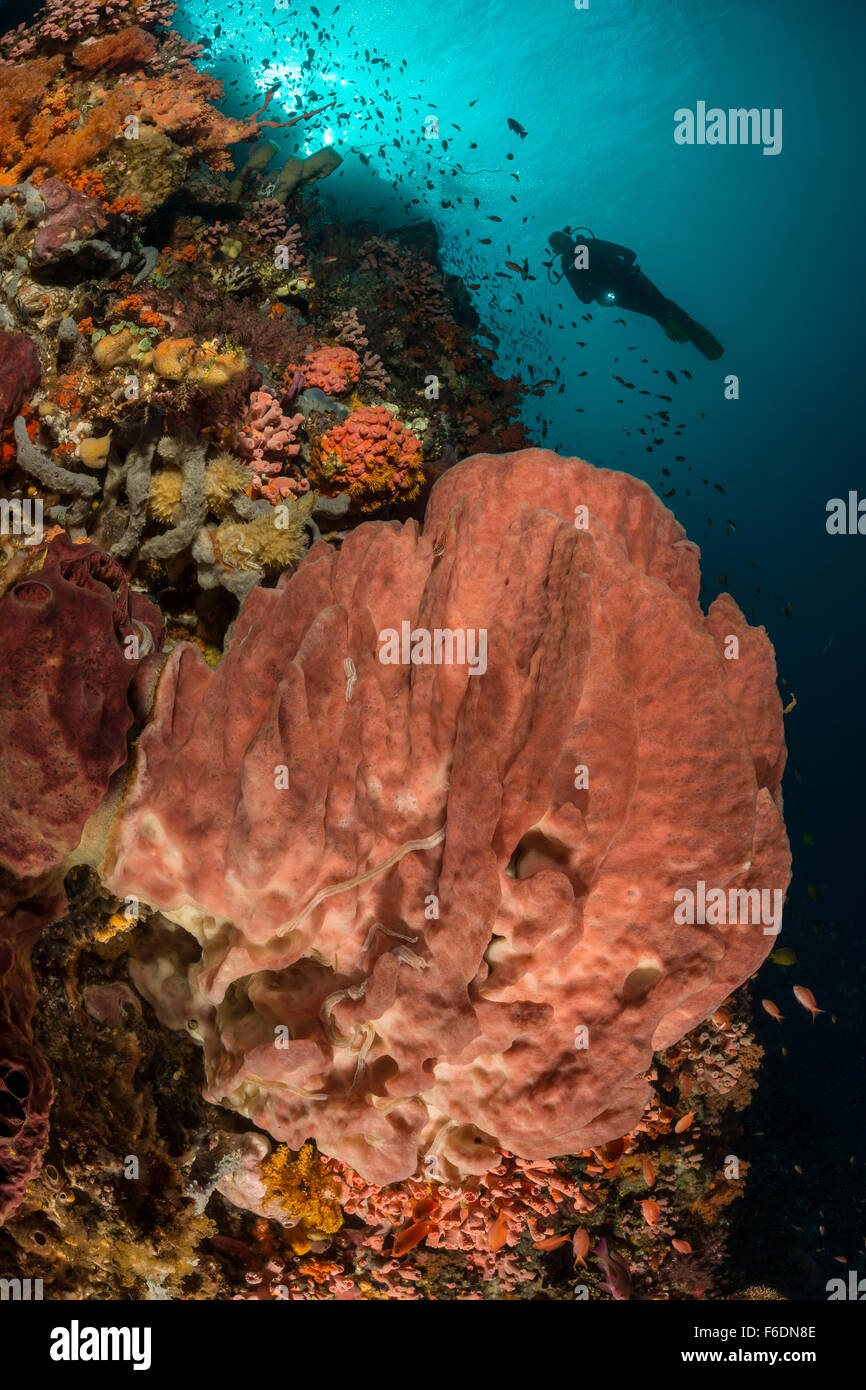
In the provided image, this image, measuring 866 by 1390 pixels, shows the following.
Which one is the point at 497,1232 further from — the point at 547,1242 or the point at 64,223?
the point at 64,223

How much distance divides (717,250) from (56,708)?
30.0 m

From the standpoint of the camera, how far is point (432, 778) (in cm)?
286

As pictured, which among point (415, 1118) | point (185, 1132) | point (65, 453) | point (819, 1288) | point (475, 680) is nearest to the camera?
point (475, 680)

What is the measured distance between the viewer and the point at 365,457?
5.43 metres

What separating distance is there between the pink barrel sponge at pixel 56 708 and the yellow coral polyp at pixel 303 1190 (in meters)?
2.67

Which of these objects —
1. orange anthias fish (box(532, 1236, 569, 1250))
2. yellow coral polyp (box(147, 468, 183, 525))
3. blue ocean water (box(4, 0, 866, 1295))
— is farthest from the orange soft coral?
orange anthias fish (box(532, 1236, 569, 1250))

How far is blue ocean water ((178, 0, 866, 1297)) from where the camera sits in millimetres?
10492

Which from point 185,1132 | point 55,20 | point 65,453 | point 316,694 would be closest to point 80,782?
point 316,694

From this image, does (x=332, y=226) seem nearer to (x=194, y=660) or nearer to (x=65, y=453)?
(x=65, y=453)

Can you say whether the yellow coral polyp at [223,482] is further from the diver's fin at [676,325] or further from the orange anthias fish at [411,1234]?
the diver's fin at [676,325]

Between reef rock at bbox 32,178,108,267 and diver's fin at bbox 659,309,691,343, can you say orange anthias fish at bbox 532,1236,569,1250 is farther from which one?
diver's fin at bbox 659,309,691,343

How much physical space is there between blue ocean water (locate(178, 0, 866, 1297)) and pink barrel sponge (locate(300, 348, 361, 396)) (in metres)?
3.15

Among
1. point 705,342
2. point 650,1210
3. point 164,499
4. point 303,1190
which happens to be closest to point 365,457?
point 164,499

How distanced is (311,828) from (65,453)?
4.10 m
